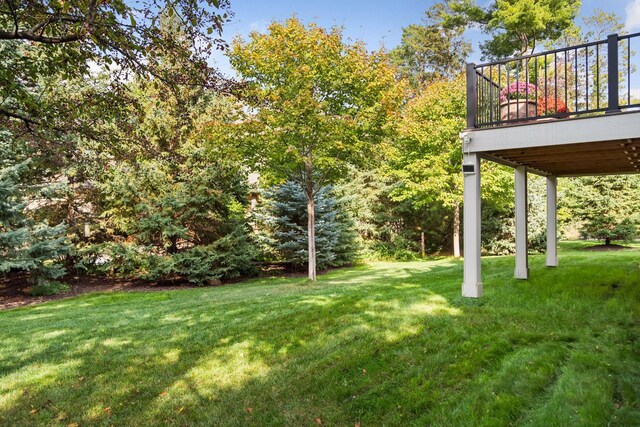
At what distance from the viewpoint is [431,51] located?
85.1 feet

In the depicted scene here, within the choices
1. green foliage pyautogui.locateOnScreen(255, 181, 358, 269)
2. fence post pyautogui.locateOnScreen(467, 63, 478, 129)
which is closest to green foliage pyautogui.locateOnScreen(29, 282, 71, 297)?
green foliage pyautogui.locateOnScreen(255, 181, 358, 269)

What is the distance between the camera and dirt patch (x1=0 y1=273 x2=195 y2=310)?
9.99m

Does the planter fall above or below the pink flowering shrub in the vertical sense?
below

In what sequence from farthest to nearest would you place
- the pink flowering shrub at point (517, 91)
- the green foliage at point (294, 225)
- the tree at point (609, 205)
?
the tree at point (609, 205) < the green foliage at point (294, 225) < the pink flowering shrub at point (517, 91)

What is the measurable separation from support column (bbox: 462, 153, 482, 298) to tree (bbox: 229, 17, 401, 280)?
397 cm

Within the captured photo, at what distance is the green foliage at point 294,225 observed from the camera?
1270 centimetres

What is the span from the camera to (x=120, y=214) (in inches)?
455

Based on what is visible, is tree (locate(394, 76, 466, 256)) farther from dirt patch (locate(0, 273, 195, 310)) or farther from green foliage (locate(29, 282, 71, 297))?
green foliage (locate(29, 282, 71, 297))

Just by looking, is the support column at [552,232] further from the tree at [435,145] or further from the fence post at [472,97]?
the tree at [435,145]

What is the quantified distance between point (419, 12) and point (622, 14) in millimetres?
11097

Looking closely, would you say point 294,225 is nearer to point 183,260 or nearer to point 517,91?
point 183,260

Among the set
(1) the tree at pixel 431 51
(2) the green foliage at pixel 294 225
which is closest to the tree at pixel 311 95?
(2) the green foliage at pixel 294 225

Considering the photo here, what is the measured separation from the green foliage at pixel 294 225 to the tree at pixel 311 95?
2820 millimetres

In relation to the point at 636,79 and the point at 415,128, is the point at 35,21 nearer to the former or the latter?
the point at 415,128
